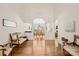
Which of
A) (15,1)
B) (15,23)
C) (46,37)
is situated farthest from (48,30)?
(15,1)

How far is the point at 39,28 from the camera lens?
2680mm

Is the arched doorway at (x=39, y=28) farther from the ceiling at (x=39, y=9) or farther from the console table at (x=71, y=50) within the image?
the console table at (x=71, y=50)

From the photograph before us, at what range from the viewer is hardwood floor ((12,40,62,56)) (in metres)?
2.64

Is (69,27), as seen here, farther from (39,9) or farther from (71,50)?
(39,9)

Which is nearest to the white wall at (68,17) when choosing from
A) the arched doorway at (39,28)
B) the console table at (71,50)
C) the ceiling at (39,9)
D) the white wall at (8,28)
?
the ceiling at (39,9)

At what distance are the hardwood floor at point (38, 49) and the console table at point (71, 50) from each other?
10 cm

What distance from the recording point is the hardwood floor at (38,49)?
264 centimetres

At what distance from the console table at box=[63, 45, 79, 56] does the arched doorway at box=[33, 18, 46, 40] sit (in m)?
Result: 0.47

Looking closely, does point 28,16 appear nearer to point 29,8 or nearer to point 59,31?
point 29,8

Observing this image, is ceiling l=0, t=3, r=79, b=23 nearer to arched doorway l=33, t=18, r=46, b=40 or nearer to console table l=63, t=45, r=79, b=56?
arched doorway l=33, t=18, r=46, b=40

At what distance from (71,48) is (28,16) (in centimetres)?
94

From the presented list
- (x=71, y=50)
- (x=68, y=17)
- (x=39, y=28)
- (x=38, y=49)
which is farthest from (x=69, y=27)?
(x=38, y=49)

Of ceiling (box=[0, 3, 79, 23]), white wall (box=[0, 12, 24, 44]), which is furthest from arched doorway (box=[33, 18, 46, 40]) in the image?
white wall (box=[0, 12, 24, 44])

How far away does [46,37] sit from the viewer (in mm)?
2668
